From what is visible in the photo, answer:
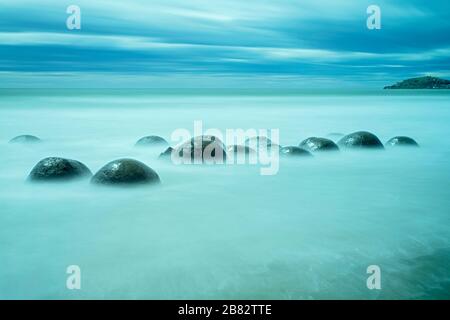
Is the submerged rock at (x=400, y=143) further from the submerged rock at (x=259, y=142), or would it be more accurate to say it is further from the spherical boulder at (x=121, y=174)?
the spherical boulder at (x=121, y=174)

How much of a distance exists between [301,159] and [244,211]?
2.84 m

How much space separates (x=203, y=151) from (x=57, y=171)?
2380 mm

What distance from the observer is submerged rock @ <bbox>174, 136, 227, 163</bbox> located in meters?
7.02

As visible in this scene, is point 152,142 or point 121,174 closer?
point 121,174

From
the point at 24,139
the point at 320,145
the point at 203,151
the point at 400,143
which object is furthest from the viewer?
the point at 24,139

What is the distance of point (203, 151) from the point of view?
278 inches

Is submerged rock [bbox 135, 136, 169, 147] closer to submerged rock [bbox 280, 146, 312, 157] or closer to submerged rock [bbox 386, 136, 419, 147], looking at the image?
submerged rock [bbox 280, 146, 312, 157]

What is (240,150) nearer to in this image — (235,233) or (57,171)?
(57,171)

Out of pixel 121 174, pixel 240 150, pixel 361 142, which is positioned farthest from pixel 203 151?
pixel 361 142

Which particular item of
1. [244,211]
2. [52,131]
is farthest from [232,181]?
[52,131]

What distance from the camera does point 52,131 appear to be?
13023 millimetres

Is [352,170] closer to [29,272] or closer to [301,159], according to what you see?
[301,159]

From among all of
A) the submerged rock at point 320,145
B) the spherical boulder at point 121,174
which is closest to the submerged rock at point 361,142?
the submerged rock at point 320,145

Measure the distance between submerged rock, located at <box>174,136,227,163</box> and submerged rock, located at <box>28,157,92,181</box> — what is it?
1.83 meters
